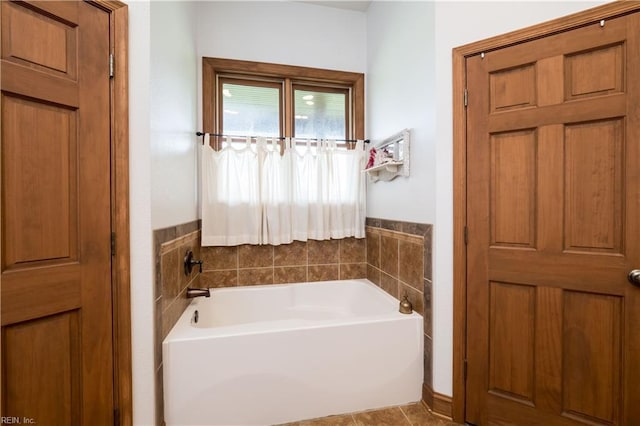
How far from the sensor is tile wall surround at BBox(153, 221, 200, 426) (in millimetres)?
1251

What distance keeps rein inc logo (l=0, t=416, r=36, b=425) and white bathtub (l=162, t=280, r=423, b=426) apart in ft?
1.47

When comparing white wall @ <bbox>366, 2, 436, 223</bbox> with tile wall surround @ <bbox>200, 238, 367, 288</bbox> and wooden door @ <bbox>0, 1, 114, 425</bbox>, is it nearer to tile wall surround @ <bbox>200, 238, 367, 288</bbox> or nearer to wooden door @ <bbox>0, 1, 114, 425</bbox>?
tile wall surround @ <bbox>200, 238, 367, 288</bbox>

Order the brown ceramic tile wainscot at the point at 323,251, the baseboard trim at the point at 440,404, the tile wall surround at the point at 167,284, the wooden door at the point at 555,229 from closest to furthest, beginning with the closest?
the wooden door at the point at 555,229
the tile wall surround at the point at 167,284
the baseboard trim at the point at 440,404
the brown ceramic tile wainscot at the point at 323,251

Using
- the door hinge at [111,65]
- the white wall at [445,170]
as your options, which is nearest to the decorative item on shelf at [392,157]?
the white wall at [445,170]

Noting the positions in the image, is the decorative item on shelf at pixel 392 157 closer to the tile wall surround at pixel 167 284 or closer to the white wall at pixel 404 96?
the white wall at pixel 404 96

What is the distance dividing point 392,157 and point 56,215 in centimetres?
182

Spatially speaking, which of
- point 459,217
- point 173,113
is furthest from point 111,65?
point 459,217

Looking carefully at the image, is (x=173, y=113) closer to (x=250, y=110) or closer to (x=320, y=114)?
(x=250, y=110)

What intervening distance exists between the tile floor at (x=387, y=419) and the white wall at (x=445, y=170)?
16cm

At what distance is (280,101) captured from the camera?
242 centimetres

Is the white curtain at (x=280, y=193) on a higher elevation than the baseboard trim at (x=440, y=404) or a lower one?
higher

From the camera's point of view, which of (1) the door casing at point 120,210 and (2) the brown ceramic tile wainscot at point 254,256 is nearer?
(1) the door casing at point 120,210

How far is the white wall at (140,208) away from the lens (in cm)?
118

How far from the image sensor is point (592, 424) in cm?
120
